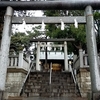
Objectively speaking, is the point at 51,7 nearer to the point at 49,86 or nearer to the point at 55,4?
the point at 55,4

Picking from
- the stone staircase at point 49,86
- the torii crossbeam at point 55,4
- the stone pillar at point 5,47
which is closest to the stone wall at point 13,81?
the stone staircase at point 49,86

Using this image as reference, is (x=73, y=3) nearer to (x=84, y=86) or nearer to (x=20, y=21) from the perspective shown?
(x=20, y=21)

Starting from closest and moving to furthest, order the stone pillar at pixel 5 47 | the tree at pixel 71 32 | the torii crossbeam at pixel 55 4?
the stone pillar at pixel 5 47, the torii crossbeam at pixel 55 4, the tree at pixel 71 32

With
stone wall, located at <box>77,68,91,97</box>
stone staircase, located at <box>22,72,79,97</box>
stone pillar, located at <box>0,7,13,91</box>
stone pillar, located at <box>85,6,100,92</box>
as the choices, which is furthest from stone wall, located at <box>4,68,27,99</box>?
stone pillar, located at <box>85,6,100,92</box>

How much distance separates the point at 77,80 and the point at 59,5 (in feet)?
18.5

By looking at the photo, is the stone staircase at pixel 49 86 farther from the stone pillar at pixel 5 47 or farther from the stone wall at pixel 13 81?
the stone pillar at pixel 5 47

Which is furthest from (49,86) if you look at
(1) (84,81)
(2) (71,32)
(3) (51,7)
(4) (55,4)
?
(2) (71,32)

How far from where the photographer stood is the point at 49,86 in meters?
9.30

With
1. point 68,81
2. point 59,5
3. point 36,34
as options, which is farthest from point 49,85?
point 36,34

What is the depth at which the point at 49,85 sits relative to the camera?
9.43 m

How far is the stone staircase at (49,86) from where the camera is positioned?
8672mm

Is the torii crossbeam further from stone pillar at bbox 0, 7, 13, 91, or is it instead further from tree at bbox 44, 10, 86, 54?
tree at bbox 44, 10, 86, 54

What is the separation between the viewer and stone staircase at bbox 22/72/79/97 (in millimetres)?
8672

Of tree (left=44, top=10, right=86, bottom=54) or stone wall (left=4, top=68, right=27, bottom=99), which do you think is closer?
stone wall (left=4, top=68, right=27, bottom=99)
